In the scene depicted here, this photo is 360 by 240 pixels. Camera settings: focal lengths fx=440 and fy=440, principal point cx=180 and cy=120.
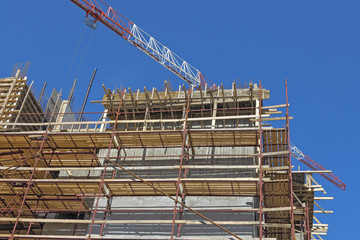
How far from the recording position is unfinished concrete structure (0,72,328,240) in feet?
60.6

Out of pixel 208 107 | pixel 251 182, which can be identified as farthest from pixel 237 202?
pixel 208 107

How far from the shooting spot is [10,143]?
22.2 m

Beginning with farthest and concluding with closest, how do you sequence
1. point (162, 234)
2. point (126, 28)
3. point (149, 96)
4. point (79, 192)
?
point (126, 28), point (149, 96), point (79, 192), point (162, 234)

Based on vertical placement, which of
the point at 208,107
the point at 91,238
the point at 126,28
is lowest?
the point at 91,238

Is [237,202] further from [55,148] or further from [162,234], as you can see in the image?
[55,148]

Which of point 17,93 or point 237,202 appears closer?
point 237,202

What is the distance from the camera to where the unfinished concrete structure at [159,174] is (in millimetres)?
18484

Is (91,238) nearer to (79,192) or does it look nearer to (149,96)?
(79,192)

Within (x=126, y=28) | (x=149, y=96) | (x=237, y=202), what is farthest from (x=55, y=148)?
(x=126, y=28)

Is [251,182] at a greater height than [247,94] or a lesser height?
lesser

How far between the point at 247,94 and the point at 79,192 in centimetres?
976

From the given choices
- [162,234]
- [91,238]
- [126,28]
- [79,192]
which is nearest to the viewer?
[91,238]

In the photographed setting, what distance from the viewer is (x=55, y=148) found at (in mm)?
22500

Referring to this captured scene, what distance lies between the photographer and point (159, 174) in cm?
2106
